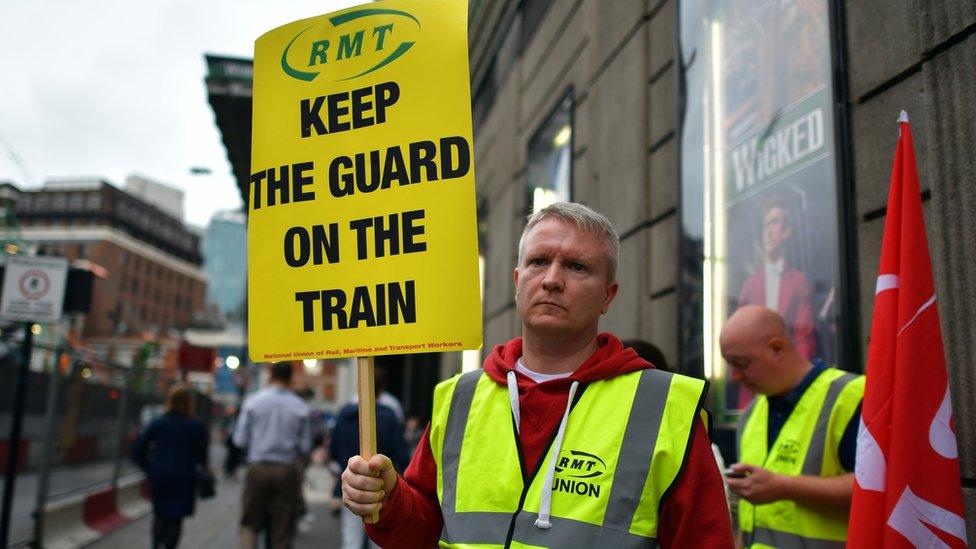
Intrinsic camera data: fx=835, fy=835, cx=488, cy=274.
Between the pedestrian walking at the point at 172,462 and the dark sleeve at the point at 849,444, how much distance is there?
5.75 metres

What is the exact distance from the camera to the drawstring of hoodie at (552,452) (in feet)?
6.55

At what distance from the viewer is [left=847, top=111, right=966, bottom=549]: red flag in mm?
2277

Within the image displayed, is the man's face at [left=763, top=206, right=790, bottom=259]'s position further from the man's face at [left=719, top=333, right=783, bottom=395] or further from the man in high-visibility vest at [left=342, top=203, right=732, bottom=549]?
the man in high-visibility vest at [left=342, top=203, right=732, bottom=549]

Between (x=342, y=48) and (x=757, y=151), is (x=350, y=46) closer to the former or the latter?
(x=342, y=48)

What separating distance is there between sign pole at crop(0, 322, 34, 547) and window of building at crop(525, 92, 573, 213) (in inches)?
189

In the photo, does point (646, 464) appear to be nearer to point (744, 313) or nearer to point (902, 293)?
point (902, 293)

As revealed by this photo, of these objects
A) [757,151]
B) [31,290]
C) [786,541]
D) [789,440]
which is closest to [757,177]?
[757,151]

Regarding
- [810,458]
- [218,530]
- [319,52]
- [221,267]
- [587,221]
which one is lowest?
[218,530]

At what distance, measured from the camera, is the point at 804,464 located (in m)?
2.97

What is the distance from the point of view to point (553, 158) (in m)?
8.98

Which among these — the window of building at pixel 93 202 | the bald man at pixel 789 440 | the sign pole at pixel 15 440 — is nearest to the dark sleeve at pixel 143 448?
the sign pole at pixel 15 440

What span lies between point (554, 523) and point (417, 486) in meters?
0.49

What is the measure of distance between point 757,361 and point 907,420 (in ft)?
3.14

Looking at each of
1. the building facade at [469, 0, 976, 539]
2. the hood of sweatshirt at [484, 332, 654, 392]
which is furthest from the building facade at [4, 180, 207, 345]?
the hood of sweatshirt at [484, 332, 654, 392]
